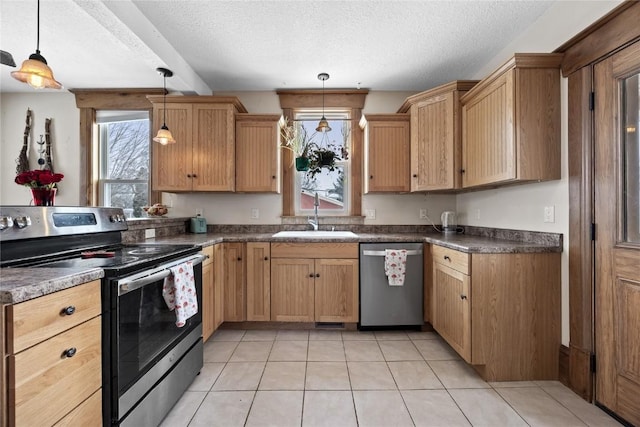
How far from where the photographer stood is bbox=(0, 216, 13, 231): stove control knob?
1.20m

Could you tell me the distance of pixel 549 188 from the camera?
1.96 metres

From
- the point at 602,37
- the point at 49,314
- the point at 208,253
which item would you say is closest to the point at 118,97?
the point at 208,253

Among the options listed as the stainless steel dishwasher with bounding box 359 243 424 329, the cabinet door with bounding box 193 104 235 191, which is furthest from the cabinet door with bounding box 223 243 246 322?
the stainless steel dishwasher with bounding box 359 243 424 329

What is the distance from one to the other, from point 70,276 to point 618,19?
2.71 m

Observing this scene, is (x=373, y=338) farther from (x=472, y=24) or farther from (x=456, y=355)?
(x=472, y=24)

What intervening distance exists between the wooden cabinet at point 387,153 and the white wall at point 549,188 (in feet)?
2.77

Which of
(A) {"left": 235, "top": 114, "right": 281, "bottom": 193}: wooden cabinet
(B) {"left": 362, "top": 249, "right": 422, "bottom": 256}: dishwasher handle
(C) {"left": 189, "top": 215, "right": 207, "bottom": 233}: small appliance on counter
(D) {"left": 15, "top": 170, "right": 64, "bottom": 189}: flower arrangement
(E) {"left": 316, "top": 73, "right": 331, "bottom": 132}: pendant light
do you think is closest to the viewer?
(D) {"left": 15, "top": 170, "right": 64, "bottom": 189}: flower arrangement

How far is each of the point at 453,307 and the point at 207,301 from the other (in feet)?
6.09

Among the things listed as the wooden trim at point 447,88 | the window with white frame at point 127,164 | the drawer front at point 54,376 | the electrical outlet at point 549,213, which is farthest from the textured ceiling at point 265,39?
the drawer front at point 54,376

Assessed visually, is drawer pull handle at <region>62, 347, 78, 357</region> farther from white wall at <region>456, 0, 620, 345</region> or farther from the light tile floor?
white wall at <region>456, 0, 620, 345</region>

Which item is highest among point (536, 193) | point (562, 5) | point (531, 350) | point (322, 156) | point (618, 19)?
point (562, 5)

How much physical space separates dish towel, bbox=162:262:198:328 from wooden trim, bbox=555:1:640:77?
8.53 feet

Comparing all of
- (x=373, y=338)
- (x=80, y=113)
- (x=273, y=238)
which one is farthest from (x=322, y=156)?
(x=80, y=113)

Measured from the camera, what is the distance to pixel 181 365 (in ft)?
5.54
